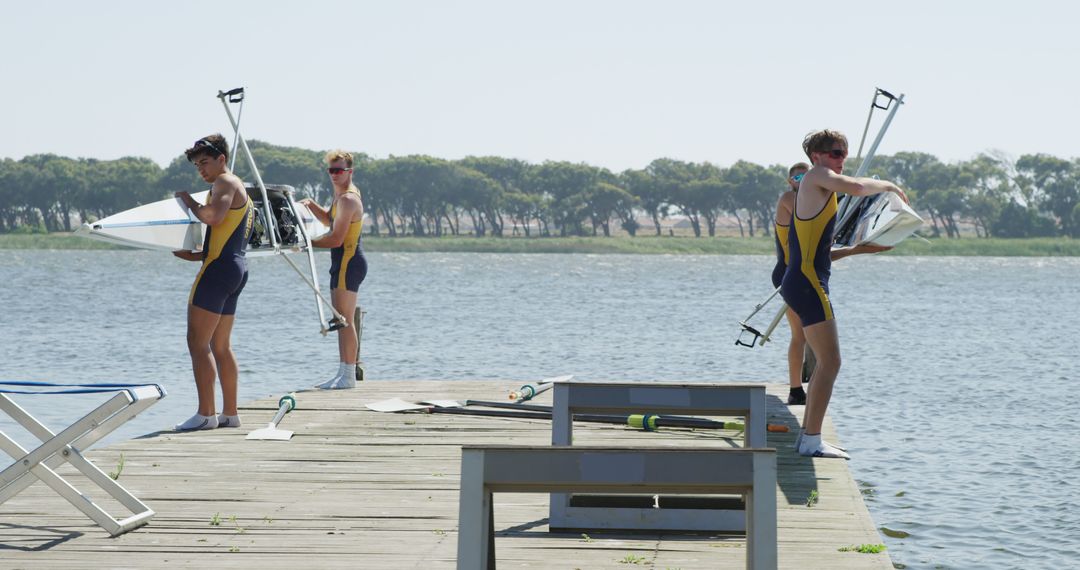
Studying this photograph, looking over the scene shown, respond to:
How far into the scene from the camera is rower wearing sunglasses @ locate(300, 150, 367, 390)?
35.8ft

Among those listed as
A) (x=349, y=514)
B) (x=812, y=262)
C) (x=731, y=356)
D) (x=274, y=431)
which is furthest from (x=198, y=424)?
(x=731, y=356)

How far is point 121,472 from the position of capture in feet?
24.2

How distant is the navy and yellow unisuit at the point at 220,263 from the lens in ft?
28.1

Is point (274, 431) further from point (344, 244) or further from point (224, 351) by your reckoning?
point (344, 244)

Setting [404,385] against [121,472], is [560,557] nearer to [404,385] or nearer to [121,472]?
[121,472]

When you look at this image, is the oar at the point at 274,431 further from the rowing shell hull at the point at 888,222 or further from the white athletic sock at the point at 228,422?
the rowing shell hull at the point at 888,222

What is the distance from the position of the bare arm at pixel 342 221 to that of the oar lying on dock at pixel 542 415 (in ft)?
4.55

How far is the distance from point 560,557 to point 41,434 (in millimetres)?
2327

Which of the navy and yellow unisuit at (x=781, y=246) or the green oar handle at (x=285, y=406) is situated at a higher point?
the navy and yellow unisuit at (x=781, y=246)

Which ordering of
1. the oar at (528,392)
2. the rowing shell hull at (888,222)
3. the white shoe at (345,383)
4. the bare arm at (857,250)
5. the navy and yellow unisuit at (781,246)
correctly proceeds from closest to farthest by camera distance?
1. the rowing shell hull at (888,222)
2. the bare arm at (857,250)
3. the navy and yellow unisuit at (781,246)
4. the oar at (528,392)
5. the white shoe at (345,383)

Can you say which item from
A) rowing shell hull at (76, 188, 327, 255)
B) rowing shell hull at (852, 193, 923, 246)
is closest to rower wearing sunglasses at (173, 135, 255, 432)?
rowing shell hull at (76, 188, 327, 255)

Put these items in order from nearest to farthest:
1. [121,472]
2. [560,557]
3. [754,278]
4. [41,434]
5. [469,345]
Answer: [560,557] → [41,434] → [121,472] → [469,345] → [754,278]

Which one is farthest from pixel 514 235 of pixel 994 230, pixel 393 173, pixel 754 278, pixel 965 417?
pixel 965 417

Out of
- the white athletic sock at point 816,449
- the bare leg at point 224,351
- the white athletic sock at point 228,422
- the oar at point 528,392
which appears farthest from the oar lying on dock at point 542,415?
the bare leg at point 224,351
